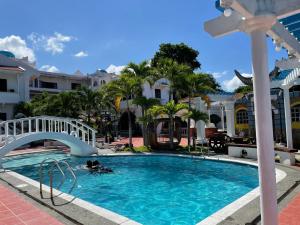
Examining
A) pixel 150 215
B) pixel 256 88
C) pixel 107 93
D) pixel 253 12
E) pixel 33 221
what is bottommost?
pixel 150 215

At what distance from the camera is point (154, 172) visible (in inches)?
537

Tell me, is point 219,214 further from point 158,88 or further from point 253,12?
point 158,88

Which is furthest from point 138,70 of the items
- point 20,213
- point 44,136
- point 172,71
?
point 20,213

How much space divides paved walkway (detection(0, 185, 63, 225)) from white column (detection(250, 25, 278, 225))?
14.6ft

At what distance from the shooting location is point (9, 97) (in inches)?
1236

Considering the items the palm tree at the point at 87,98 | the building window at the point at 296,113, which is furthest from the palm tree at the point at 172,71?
the palm tree at the point at 87,98

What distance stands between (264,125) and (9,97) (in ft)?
109

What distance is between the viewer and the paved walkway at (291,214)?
542 centimetres

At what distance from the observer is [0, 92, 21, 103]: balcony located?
30594 millimetres

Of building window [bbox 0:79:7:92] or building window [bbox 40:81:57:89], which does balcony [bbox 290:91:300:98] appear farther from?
building window [bbox 40:81:57:89]

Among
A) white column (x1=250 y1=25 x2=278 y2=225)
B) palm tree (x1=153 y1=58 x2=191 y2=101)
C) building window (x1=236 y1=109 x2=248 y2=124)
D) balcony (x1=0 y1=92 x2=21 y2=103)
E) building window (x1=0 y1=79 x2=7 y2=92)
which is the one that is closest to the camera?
white column (x1=250 y1=25 x2=278 y2=225)

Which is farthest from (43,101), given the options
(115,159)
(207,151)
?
(207,151)

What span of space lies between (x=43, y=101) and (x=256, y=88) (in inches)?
1112

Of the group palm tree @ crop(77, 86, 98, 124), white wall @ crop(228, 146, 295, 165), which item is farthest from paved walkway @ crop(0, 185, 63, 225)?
palm tree @ crop(77, 86, 98, 124)
